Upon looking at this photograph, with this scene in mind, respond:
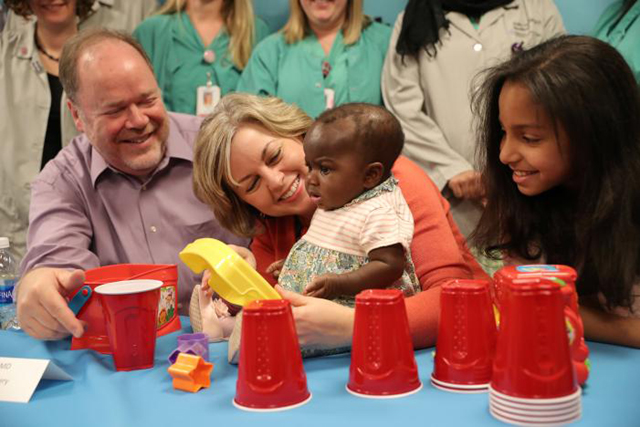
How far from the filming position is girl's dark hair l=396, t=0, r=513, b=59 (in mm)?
2582

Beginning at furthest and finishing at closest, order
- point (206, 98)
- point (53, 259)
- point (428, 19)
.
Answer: point (206, 98), point (428, 19), point (53, 259)

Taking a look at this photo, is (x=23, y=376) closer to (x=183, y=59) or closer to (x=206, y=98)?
(x=206, y=98)

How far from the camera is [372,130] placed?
1.36m

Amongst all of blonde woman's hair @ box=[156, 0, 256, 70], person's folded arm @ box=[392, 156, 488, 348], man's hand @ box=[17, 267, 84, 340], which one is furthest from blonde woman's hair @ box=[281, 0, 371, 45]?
man's hand @ box=[17, 267, 84, 340]

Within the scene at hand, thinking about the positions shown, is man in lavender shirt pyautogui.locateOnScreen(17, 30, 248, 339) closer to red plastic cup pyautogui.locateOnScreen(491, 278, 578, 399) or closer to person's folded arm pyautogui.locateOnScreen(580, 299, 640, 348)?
person's folded arm pyautogui.locateOnScreen(580, 299, 640, 348)

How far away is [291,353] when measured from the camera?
100 centimetres

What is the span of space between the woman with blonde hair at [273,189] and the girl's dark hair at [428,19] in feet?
3.48

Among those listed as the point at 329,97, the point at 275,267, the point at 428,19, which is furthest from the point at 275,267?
the point at 428,19

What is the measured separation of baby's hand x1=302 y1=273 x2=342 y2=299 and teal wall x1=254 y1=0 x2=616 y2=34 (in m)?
1.94

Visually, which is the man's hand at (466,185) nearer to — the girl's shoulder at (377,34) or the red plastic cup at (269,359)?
the girl's shoulder at (377,34)

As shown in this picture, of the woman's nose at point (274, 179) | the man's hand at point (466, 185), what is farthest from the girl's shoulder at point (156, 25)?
the woman's nose at point (274, 179)

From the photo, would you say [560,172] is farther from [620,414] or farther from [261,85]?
[261,85]

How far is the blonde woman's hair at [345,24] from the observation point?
9.02 ft

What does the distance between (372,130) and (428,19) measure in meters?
1.37
